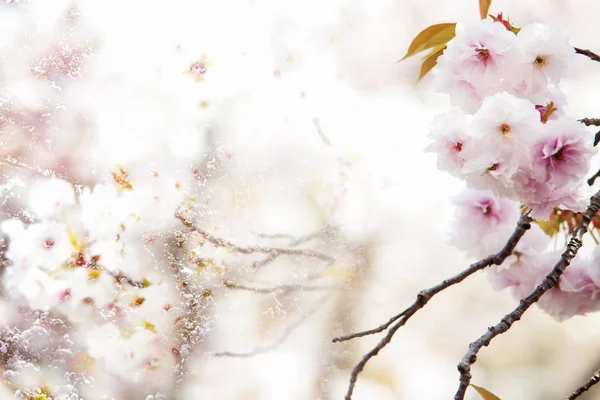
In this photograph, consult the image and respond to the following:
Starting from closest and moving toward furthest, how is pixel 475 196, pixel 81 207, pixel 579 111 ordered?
pixel 475 196
pixel 81 207
pixel 579 111

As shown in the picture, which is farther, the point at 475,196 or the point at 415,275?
the point at 415,275

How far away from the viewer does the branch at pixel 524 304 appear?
1.19 feet

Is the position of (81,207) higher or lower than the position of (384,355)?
higher

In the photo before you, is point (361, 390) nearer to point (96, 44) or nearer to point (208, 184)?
point (208, 184)

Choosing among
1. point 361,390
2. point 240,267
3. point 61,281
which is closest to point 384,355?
point 361,390

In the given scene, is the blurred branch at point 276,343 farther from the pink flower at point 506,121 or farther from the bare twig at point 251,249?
the pink flower at point 506,121

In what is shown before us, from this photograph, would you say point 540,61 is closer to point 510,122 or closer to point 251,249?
point 510,122

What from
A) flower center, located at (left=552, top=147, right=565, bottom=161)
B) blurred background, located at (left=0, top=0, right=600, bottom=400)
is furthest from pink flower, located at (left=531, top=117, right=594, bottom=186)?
blurred background, located at (left=0, top=0, right=600, bottom=400)

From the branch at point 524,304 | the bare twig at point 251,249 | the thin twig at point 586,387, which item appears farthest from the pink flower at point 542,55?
the bare twig at point 251,249

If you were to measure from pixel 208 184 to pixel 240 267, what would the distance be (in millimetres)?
109

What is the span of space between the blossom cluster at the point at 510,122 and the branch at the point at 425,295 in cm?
5

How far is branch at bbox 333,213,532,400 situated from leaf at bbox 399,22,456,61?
0.17 m

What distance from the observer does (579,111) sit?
77cm

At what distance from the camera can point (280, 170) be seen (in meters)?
0.67
